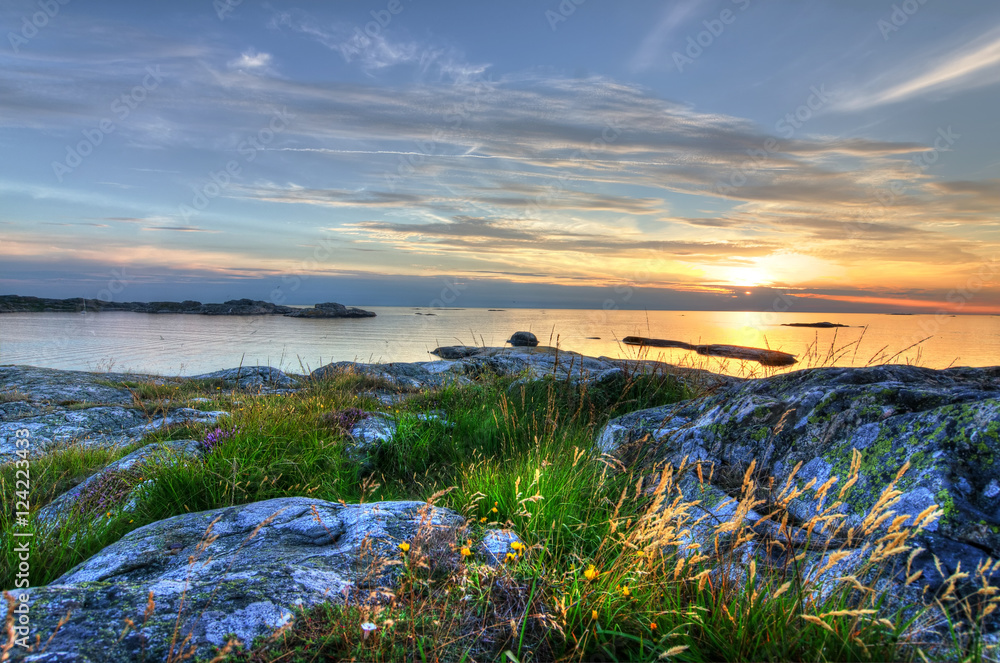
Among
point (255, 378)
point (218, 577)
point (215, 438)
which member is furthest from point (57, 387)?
point (218, 577)

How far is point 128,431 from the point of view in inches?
328

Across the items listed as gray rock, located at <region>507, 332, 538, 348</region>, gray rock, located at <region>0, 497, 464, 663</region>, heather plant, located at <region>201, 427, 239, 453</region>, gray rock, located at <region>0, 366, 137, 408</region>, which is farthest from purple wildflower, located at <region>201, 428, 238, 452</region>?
gray rock, located at <region>507, 332, 538, 348</region>

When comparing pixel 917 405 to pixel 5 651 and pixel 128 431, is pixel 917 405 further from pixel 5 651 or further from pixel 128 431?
pixel 128 431

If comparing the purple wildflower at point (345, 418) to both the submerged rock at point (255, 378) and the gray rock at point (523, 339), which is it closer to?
the submerged rock at point (255, 378)

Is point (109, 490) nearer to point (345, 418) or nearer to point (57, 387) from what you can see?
point (345, 418)

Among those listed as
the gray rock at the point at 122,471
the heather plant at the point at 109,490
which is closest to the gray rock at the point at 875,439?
the gray rock at the point at 122,471

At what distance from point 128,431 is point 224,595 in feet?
26.3

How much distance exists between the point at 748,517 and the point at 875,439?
1010 millimetres

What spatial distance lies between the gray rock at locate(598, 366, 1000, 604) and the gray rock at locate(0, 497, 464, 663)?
2.36m

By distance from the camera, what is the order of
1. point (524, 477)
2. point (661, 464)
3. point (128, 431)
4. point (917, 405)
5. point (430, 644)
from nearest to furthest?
point (430, 644)
point (917, 405)
point (524, 477)
point (661, 464)
point (128, 431)

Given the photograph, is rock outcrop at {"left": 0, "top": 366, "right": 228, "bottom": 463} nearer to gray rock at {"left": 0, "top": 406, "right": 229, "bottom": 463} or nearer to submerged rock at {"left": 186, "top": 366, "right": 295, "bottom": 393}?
gray rock at {"left": 0, "top": 406, "right": 229, "bottom": 463}

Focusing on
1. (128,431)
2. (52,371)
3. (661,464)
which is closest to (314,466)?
(661,464)

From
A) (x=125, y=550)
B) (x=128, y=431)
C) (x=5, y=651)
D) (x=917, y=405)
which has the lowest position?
(x=128, y=431)

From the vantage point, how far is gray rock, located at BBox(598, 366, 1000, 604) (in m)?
2.61
